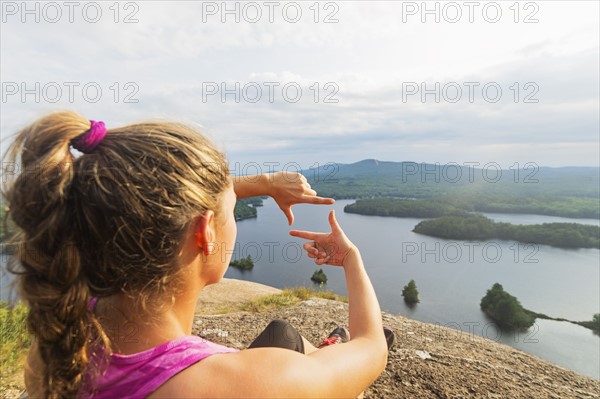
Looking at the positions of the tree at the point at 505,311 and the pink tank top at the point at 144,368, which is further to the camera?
the tree at the point at 505,311

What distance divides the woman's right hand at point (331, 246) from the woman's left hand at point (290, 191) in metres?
0.14

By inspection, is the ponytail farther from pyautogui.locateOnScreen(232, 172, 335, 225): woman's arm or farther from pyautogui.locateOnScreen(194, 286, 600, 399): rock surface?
pyautogui.locateOnScreen(194, 286, 600, 399): rock surface

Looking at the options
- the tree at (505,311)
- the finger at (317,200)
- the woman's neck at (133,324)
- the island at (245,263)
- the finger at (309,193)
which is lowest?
the tree at (505,311)

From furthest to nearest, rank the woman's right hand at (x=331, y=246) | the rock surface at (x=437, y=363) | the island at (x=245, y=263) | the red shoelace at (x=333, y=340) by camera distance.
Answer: the island at (x=245, y=263) → the rock surface at (x=437, y=363) → the red shoelace at (x=333, y=340) → the woman's right hand at (x=331, y=246)

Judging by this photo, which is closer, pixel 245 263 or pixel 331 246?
pixel 331 246

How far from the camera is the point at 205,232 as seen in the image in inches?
47.3

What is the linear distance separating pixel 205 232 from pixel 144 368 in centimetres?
43

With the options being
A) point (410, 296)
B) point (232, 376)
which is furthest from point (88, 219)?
point (410, 296)

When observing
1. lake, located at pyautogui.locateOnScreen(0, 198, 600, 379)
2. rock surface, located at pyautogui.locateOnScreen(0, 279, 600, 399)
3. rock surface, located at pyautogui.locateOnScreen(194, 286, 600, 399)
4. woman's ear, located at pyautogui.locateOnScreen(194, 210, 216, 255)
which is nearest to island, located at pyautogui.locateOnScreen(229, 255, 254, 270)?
lake, located at pyautogui.locateOnScreen(0, 198, 600, 379)

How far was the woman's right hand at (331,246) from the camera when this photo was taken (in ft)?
5.94

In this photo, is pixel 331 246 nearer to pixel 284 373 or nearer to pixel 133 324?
pixel 284 373

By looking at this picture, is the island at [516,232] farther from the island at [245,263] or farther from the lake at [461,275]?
the island at [245,263]

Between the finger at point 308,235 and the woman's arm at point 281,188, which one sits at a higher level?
the woman's arm at point 281,188

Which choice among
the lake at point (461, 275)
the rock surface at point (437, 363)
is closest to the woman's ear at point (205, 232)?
the rock surface at point (437, 363)
